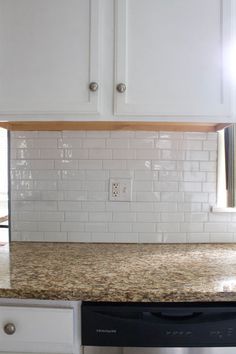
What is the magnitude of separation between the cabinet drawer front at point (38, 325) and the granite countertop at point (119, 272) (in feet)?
0.15

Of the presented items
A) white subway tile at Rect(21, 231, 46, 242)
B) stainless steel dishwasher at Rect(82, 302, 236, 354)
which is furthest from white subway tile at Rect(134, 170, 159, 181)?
stainless steel dishwasher at Rect(82, 302, 236, 354)

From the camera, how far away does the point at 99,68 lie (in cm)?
109

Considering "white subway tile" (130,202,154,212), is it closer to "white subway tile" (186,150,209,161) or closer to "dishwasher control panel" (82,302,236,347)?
"white subway tile" (186,150,209,161)

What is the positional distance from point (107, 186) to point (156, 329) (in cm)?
73

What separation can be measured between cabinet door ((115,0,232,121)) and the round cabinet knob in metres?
0.82

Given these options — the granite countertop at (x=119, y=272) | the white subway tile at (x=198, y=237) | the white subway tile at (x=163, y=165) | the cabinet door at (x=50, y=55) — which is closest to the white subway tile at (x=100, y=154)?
the white subway tile at (x=163, y=165)

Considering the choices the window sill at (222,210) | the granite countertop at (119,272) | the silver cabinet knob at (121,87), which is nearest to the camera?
the granite countertop at (119,272)

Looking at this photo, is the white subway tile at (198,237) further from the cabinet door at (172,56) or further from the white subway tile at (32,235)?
the white subway tile at (32,235)

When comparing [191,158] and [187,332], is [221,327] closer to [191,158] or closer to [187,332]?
[187,332]

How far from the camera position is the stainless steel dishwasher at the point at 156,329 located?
824mm

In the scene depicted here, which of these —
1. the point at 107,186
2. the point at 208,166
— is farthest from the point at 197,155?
the point at 107,186

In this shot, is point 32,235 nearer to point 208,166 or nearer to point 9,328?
point 9,328

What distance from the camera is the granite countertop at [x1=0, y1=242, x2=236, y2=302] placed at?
82 centimetres

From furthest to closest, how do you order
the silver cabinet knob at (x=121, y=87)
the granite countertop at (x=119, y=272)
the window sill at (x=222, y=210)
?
the window sill at (x=222, y=210)
the silver cabinet knob at (x=121, y=87)
the granite countertop at (x=119, y=272)
